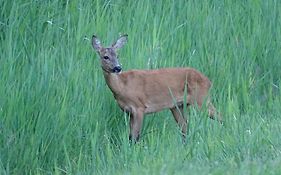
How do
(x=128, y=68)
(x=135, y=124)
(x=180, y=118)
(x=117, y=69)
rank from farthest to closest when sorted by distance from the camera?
1. (x=128, y=68)
2. (x=180, y=118)
3. (x=135, y=124)
4. (x=117, y=69)

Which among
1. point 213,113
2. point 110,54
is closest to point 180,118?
point 213,113

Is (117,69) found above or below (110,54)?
below

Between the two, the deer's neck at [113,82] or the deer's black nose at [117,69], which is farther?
the deer's neck at [113,82]

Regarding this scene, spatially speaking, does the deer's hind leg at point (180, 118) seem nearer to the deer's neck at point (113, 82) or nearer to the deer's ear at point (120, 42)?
the deer's neck at point (113, 82)

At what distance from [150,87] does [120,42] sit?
0.74 m

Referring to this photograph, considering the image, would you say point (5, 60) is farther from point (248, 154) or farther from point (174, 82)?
point (248, 154)

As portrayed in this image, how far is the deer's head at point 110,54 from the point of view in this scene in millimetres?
10695

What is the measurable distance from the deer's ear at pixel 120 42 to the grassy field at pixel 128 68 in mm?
393

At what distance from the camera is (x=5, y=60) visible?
33.3 ft

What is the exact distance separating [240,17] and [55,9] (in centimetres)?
290

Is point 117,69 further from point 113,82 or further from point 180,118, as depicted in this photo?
point 180,118

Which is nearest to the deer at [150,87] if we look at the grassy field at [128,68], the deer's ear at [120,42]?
the deer's ear at [120,42]

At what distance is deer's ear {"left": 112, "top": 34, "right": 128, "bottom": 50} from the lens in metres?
10.9

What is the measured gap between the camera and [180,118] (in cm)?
1098
